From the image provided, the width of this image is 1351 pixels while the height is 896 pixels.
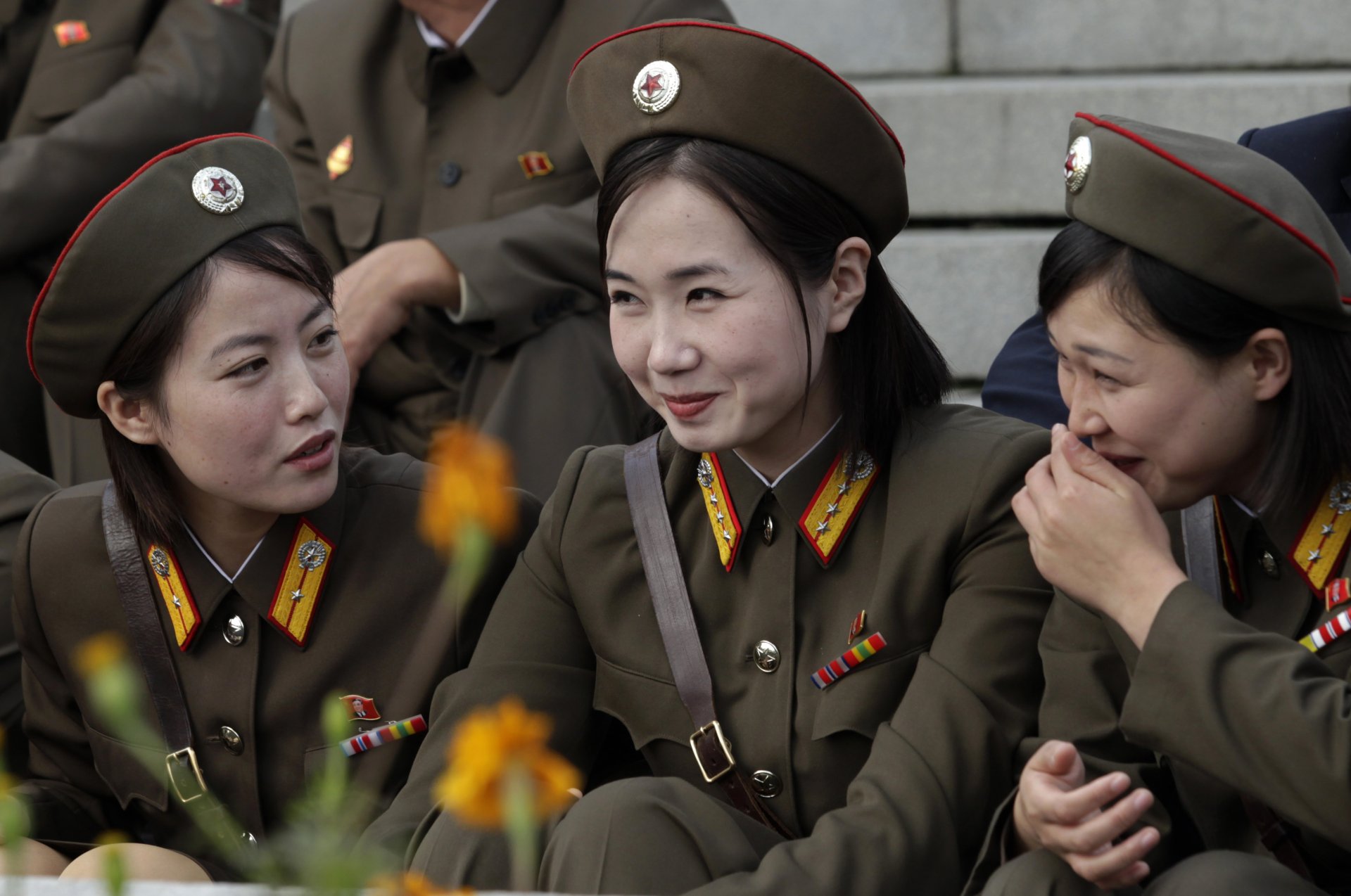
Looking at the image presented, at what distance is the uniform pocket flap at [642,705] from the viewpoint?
247 centimetres

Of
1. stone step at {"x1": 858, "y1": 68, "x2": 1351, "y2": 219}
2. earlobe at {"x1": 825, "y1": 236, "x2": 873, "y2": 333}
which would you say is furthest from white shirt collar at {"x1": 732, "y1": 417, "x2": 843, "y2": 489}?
stone step at {"x1": 858, "y1": 68, "x2": 1351, "y2": 219}

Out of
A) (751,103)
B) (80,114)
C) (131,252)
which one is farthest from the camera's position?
(80,114)

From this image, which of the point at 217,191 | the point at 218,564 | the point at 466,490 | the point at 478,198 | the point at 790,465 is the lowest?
the point at 218,564

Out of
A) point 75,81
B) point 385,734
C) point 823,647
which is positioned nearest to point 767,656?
point 823,647

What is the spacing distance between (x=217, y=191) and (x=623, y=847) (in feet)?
4.46

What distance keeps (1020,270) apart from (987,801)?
2720 mm

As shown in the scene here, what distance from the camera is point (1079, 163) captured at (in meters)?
2.24

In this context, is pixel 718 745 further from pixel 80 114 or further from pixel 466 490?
pixel 80 114

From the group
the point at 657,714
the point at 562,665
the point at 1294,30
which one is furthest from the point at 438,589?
the point at 1294,30

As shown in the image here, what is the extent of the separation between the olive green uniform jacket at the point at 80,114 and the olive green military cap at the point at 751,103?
2314 millimetres

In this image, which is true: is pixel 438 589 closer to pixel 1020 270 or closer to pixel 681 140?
pixel 681 140

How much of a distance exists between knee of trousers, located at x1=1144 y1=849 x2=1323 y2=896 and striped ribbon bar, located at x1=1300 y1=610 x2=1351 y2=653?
285 mm

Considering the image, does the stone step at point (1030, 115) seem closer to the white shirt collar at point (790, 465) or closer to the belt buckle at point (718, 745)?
the white shirt collar at point (790, 465)

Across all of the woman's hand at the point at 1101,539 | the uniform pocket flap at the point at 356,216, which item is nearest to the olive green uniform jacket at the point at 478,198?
the uniform pocket flap at the point at 356,216
